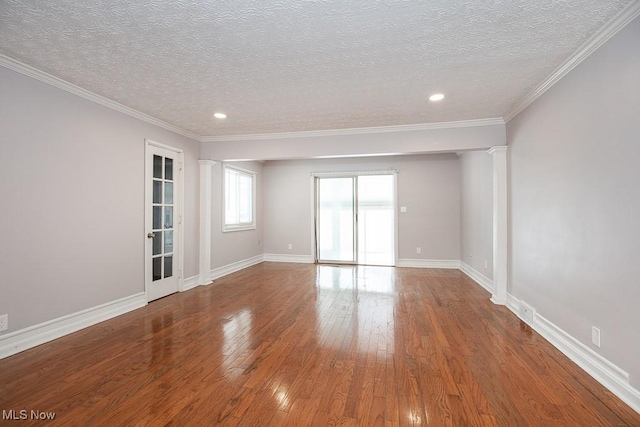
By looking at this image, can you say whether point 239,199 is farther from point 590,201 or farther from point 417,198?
point 590,201

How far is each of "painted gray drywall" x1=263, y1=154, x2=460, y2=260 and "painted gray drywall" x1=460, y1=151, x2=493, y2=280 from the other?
0.21m

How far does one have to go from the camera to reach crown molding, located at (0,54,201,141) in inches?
94.7

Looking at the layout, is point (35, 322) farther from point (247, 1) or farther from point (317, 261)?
point (317, 261)

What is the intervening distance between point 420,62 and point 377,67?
35cm

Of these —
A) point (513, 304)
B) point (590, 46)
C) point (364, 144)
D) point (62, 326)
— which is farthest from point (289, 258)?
point (590, 46)

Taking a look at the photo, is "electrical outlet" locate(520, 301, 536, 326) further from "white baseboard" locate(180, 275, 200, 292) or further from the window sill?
the window sill

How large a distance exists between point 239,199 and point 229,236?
89 cm

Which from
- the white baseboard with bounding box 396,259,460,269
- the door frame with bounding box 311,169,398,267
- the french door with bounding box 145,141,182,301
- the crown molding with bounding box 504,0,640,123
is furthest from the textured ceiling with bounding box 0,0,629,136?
the white baseboard with bounding box 396,259,460,269

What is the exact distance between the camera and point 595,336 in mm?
2109

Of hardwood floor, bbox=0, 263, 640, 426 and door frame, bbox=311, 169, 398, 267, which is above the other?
door frame, bbox=311, 169, 398, 267

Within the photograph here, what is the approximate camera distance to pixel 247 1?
5.61 feet

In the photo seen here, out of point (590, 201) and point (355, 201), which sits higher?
point (355, 201)

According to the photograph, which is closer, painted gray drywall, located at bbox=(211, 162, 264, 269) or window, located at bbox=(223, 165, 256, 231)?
painted gray drywall, located at bbox=(211, 162, 264, 269)

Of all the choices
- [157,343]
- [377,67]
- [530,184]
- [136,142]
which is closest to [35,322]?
[157,343]
